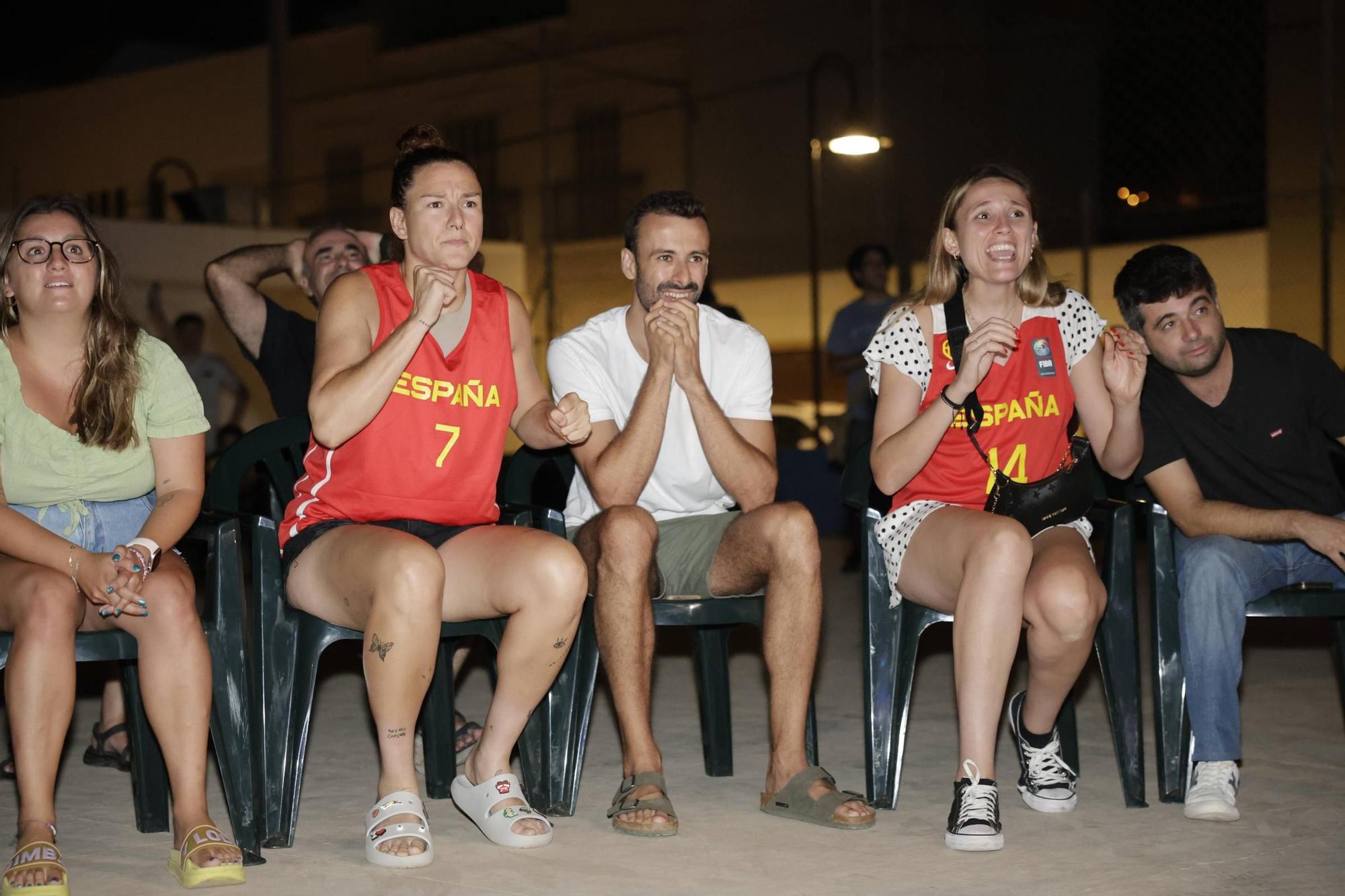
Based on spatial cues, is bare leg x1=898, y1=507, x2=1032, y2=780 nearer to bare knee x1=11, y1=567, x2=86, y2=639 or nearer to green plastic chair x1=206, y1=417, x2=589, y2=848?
green plastic chair x1=206, y1=417, x2=589, y2=848

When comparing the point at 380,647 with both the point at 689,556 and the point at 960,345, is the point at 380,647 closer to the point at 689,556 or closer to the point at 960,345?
the point at 689,556

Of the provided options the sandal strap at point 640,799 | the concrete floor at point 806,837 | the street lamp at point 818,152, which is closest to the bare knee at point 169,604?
the concrete floor at point 806,837

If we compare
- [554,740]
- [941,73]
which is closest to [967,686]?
[554,740]

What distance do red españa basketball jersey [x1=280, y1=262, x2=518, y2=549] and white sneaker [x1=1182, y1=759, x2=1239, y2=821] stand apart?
1600 millimetres

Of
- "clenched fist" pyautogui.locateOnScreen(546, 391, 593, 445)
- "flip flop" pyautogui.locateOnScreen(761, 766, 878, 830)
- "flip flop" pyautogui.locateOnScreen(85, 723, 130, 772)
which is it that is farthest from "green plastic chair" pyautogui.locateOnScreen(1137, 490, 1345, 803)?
"flip flop" pyautogui.locateOnScreen(85, 723, 130, 772)

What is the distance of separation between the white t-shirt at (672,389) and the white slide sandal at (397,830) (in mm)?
829

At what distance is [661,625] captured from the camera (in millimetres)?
3229

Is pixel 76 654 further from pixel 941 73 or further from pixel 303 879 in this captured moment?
pixel 941 73

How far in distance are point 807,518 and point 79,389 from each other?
4.86 feet

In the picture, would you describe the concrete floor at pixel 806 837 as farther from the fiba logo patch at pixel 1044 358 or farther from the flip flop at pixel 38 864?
the fiba logo patch at pixel 1044 358

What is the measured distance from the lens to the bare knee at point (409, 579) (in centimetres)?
271

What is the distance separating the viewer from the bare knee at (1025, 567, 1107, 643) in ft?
9.70

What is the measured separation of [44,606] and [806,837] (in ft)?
4.94

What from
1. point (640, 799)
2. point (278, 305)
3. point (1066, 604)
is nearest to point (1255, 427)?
point (1066, 604)
